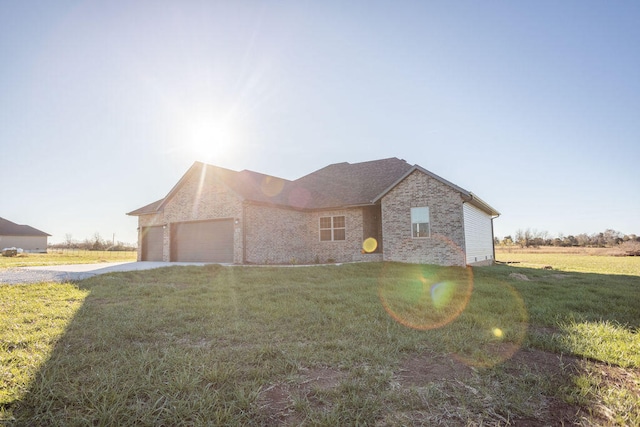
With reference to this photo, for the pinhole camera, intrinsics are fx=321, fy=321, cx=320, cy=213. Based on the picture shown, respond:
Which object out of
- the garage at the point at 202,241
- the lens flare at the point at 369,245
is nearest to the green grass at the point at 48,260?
the garage at the point at 202,241

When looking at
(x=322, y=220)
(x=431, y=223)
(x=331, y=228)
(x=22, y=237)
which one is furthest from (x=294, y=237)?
(x=22, y=237)

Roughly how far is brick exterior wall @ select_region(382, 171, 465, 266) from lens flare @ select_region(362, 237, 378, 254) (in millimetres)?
1741

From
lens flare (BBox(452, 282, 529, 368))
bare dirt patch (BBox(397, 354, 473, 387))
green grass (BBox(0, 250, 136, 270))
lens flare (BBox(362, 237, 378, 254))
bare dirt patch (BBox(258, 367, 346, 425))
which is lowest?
lens flare (BBox(452, 282, 529, 368))

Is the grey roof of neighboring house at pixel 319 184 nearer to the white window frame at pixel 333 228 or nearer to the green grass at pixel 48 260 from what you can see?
the white window frame at pixel 333 228

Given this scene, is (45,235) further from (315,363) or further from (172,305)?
(315,363)

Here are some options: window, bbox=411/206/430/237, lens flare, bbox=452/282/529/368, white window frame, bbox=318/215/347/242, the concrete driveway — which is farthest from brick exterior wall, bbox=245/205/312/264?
lens flare, bbox=452/282/529/368

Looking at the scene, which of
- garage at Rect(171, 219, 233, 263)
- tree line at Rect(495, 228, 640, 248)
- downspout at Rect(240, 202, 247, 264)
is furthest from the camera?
tree line at Rect(495, 228, 640, 248)

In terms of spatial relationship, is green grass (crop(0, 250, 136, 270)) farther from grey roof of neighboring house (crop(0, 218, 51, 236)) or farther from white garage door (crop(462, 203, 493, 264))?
white garage door (crop(462, 203, 493, 264))

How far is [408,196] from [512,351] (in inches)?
492

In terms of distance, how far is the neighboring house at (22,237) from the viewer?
47472 mm

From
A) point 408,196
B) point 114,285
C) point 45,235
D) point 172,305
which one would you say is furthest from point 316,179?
point 45,235

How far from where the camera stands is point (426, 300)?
7.05 metres

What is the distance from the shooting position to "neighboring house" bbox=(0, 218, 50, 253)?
156ft

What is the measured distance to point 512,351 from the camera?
3.94m
